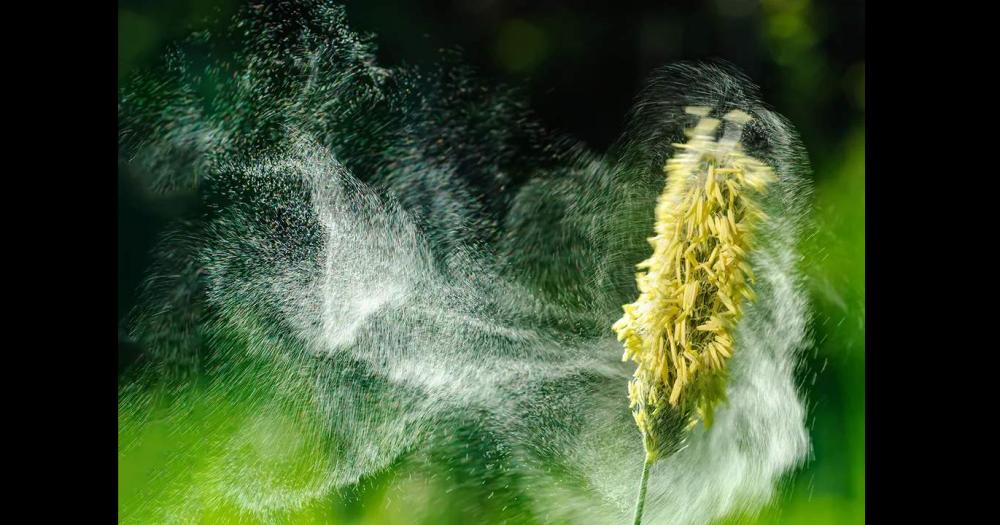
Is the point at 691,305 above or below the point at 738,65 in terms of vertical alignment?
below

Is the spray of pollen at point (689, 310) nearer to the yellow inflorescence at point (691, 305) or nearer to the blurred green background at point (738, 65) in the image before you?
the yellow inflorescence at point (691, 305)

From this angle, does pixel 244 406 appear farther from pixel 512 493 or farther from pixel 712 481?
pixel 712 481

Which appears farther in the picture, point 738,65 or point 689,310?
point 738,65

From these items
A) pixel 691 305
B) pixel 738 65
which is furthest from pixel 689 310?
pixel 738 65

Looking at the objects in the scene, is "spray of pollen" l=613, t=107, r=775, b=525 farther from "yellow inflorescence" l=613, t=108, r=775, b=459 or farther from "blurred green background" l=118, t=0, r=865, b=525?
"blurred green background" l=118, t=0, r=865, b=525

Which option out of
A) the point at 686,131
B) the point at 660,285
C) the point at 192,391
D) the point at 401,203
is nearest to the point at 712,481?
the point at 660,285

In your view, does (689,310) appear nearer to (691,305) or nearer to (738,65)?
(691,305)
